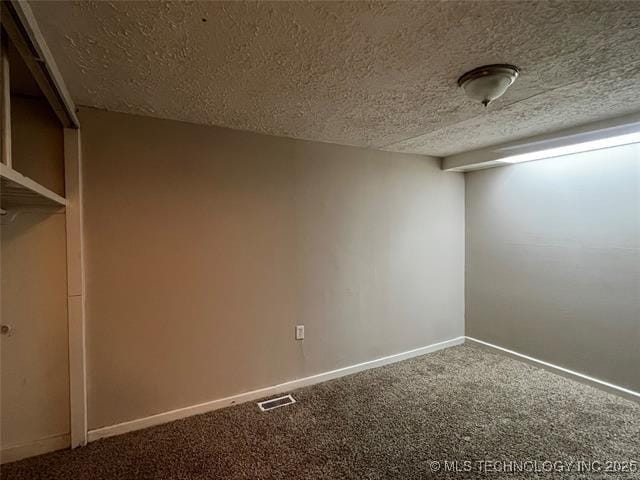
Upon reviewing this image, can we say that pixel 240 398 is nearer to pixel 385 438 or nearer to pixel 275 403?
pixel 275 403

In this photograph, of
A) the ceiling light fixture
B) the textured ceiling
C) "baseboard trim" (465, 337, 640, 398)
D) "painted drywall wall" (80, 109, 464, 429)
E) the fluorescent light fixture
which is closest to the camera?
the textured ceiling

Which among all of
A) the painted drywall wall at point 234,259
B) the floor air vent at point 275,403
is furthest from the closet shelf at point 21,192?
the floor air vent at point 275,403

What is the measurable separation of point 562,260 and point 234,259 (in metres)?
2.88

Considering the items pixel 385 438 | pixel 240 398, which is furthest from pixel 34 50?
pixel 385 438

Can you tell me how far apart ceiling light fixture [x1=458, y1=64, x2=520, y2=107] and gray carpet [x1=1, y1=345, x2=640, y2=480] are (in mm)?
2028

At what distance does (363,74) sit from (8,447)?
2838mm

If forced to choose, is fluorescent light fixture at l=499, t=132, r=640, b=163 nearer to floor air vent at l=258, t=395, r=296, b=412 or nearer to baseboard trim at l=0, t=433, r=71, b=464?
floor air vent at l=258, t=395, r=296, b=412

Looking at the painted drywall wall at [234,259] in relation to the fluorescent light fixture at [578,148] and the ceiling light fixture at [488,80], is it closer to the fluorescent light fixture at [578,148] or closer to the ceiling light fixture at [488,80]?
the fluorescent light fixture at [578,148]

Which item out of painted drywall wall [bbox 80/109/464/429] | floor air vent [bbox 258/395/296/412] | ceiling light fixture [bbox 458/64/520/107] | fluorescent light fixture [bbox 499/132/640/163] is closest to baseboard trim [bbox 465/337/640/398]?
painted drywall wall [bbox 80/109/464/429]

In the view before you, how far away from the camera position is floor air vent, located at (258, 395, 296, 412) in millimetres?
2339

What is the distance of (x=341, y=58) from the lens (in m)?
1.39

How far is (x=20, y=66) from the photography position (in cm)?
146

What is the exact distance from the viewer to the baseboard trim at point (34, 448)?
5.86 feet

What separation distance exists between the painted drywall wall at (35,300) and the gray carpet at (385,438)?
255 mm
